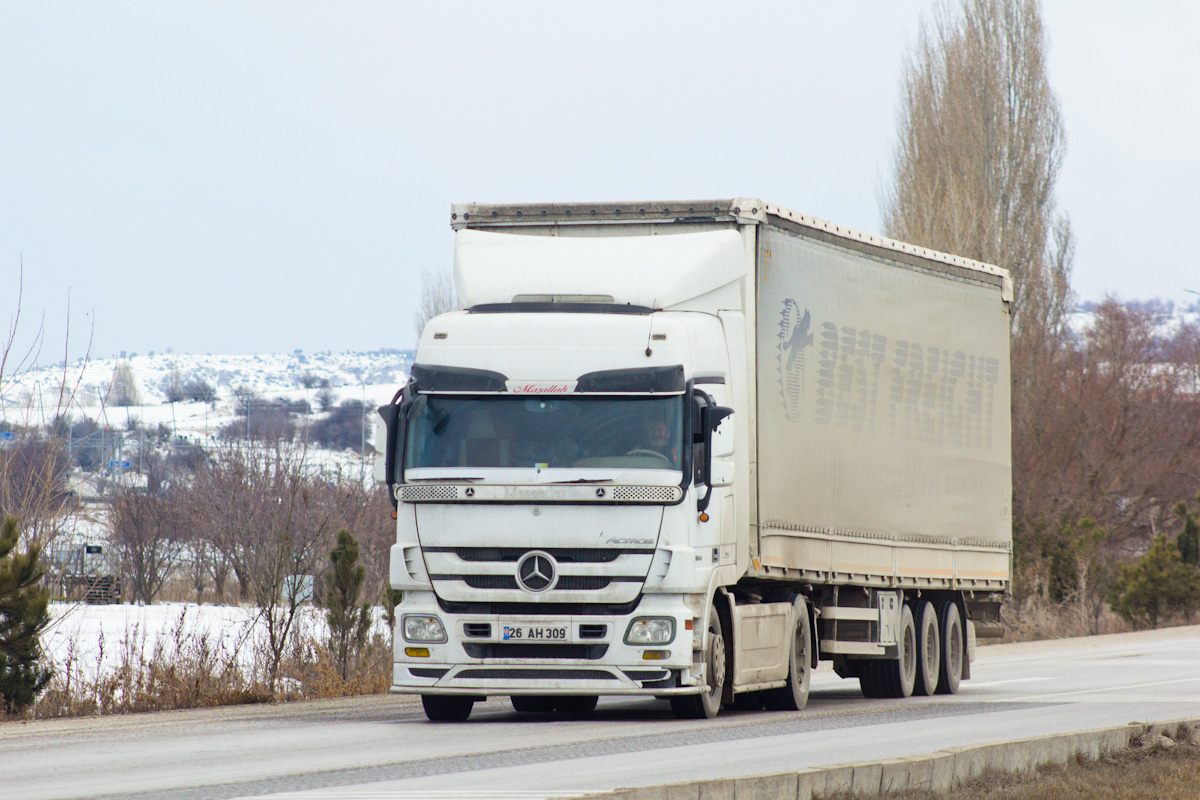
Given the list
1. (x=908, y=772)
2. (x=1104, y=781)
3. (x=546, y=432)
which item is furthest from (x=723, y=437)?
(x=908, y=772)

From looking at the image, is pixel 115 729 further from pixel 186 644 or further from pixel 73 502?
pixel 73 502

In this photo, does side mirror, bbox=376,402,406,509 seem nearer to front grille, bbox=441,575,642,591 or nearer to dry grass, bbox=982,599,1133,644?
front grille, bbox=441,575,642,591

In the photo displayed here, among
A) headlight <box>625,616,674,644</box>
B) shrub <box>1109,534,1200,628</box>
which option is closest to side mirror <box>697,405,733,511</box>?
headlight <box>625,616,674,644</box>

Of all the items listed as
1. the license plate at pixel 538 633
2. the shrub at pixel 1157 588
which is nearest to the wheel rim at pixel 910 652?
the license plate at pixel 538 633

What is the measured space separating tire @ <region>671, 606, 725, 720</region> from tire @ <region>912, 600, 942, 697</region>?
14.9ft

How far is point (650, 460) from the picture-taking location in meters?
13.1

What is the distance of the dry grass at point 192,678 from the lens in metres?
15.9

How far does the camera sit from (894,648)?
17094 mm

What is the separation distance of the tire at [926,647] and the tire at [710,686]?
455 cm

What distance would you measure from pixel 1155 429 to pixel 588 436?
44.0 meters

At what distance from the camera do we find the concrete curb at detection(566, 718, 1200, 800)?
7.96 meters

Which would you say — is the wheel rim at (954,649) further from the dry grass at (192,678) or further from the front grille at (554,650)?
the front grille at (554,650)

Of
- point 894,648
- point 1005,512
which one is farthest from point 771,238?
point 1005,512

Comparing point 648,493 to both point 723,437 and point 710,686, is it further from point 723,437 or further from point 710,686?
point 710,686
